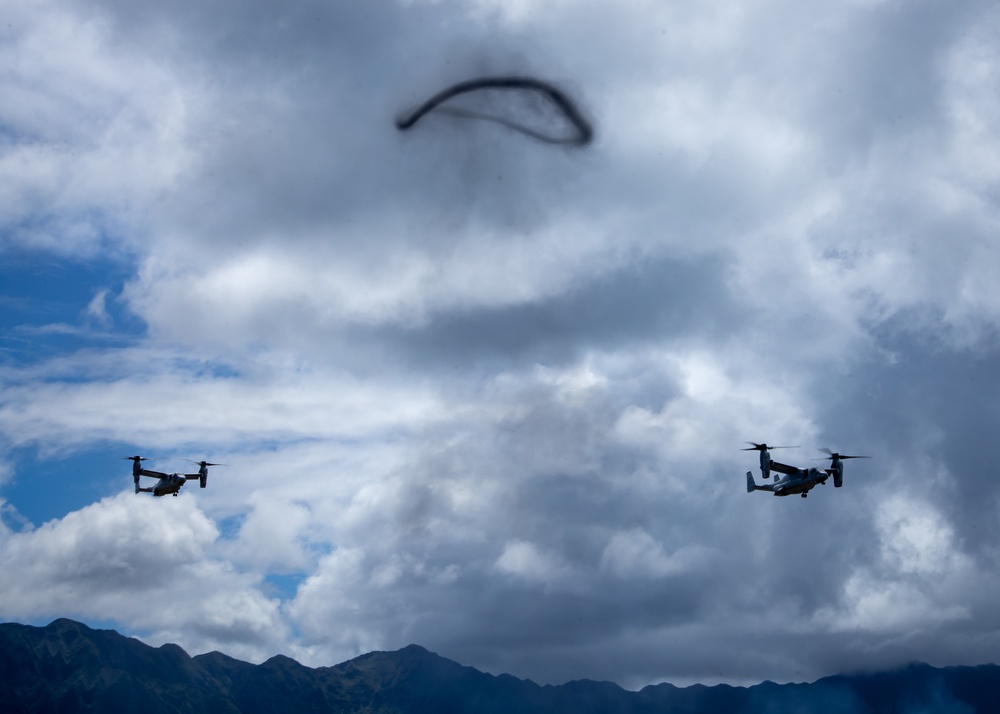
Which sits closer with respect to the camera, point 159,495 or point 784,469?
point 784,469

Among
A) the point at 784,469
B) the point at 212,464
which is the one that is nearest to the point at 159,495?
the point at 212,464

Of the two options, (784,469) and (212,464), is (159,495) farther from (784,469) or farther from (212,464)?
(784,469)

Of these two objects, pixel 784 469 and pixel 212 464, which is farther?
pixel 212 464
